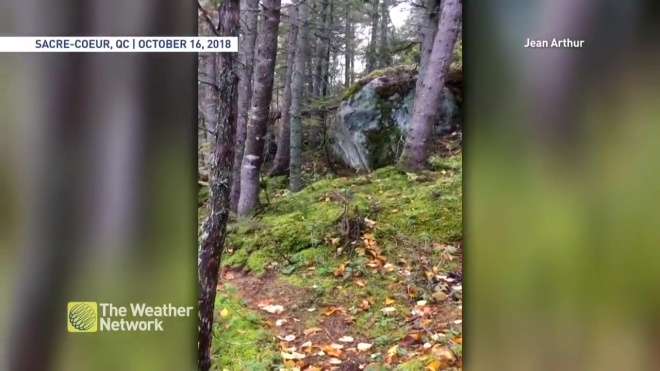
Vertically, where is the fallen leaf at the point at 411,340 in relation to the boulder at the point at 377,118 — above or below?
below

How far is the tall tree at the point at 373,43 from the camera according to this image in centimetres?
236

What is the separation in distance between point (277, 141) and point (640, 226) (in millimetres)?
1716

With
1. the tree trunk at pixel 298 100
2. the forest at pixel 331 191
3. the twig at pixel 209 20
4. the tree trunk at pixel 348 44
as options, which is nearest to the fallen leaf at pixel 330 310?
the forest at pixel 331 191

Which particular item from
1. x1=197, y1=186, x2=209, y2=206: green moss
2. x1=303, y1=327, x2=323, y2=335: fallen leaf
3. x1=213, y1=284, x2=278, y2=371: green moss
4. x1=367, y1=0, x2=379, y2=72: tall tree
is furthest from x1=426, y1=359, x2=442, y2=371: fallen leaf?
x1=367, y1=0, x2=379, y2=72: tall tree

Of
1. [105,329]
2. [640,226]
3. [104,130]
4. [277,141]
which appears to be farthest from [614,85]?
[105,329]

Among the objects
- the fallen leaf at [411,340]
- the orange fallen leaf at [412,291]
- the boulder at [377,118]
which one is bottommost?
the fallen leaf at [411,340]

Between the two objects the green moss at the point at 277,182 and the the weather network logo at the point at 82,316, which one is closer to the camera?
the the weather network logo at the point at 82,316

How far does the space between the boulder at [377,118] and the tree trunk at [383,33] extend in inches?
1.4

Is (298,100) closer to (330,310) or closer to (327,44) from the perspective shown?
(327,44)

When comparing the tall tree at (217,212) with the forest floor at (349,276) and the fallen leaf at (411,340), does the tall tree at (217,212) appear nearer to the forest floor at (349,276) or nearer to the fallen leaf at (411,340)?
the forest floor at (349,276)

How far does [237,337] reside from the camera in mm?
2395

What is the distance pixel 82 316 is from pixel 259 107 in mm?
1229

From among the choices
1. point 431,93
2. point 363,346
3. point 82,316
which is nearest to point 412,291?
Answer: point 363,346

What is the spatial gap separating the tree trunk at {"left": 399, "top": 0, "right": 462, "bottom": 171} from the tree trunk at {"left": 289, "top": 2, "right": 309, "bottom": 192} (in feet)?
1.60
